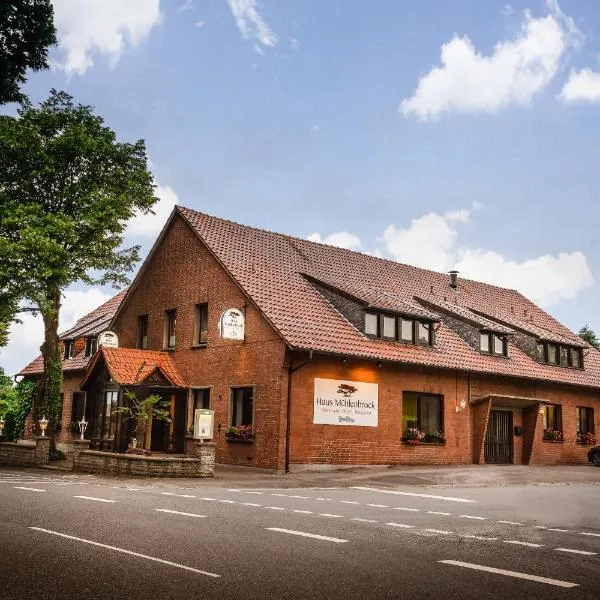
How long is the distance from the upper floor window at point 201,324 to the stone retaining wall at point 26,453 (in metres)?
6.64

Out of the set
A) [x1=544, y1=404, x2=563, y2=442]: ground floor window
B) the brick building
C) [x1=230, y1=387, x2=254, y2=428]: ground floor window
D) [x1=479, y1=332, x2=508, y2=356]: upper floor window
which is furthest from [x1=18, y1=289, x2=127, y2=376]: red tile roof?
[x1=544, y1=404, x2=563, y2=442]: ground floor window

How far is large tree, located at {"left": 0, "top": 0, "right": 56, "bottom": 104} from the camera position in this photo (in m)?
8.41

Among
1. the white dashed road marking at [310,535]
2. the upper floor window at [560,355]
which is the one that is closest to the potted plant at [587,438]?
the upper floor window at [560,355]

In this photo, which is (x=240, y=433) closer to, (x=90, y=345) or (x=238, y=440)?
(x=238, y=440)

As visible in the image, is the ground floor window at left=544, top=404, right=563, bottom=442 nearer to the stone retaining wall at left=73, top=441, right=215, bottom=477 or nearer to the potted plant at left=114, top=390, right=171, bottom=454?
the potted plant at left=114, top=390, right=171, bottom=454

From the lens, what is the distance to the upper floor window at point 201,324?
2755 centimetres

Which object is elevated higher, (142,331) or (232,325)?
(142,331)

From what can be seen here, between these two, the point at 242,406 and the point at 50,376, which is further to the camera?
the point at 50,376

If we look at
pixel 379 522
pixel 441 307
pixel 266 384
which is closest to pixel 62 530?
pixel 379 522

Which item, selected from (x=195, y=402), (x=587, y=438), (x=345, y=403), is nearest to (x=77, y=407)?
(x=195, y=402)

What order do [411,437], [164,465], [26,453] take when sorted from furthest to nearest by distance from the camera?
[411,437], [26,453], [164,465]

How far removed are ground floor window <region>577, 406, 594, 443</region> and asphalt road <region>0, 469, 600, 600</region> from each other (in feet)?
66.4

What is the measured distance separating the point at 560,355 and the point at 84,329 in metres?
24.8

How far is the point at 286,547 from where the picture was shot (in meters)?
8.11
